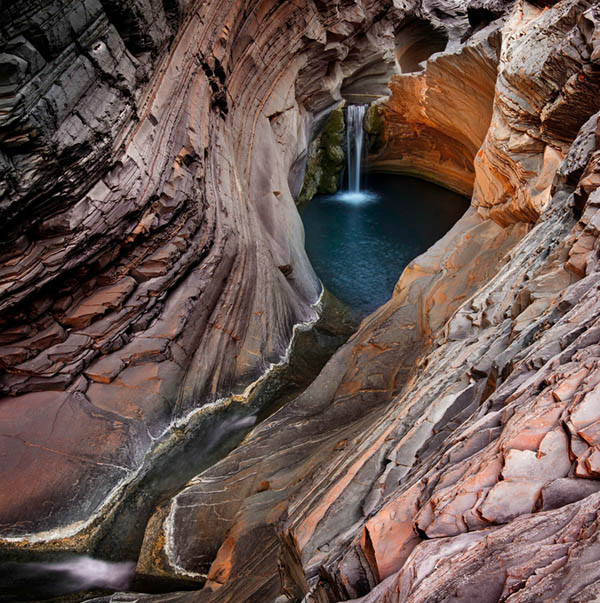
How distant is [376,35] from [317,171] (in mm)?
4940

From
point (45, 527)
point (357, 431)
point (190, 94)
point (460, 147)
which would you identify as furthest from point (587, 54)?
point (460, 147)

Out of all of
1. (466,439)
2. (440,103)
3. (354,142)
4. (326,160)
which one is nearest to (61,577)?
(466,439)

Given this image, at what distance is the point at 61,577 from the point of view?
5336 millimetres

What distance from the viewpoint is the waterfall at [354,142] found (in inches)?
686

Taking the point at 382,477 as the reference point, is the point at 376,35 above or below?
above

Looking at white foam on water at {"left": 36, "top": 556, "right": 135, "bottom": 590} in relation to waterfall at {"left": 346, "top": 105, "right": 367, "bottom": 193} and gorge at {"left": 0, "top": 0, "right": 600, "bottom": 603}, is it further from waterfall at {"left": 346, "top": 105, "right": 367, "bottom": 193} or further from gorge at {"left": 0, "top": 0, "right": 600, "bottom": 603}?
waterfall at {"left": 346, "top": 105, "right": 367, "bottom": 193}

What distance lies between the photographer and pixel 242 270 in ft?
28.5

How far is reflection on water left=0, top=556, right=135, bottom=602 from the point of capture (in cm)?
516

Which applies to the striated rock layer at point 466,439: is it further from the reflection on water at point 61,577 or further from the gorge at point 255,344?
the reflection on water at point 61,577

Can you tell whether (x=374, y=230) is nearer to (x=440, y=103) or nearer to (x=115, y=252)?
(x=440, y=103)

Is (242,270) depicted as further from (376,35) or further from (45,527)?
(376,35)

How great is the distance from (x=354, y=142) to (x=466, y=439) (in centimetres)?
1698

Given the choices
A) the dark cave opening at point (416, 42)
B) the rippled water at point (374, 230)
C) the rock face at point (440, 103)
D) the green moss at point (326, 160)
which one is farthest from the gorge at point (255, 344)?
the dark cave opening at point (416, 42)

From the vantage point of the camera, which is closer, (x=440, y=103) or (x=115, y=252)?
(x=115, y=252)
